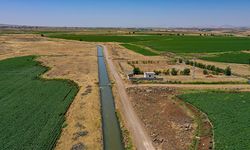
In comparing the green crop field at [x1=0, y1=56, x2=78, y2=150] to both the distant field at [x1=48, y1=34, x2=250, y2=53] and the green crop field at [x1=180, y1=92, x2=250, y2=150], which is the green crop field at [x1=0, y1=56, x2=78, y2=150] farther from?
the distant field at [x1=48, y1=34, x2=250, y2=53]

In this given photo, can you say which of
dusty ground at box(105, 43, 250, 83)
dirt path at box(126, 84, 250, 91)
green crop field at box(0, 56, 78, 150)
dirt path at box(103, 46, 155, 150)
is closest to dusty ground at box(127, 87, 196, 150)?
dirt path at box(103, 46, 155, 150)

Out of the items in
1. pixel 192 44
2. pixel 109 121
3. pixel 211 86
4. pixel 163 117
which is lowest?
pixel 109 121

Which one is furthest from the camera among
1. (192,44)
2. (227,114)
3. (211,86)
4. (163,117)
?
(192,44)

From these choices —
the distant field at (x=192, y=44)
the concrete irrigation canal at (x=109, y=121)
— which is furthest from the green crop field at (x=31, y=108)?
the distant field at (x=192, y=44)

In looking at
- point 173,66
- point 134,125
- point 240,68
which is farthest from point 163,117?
point 240,68

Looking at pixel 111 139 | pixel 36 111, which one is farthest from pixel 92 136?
pixel 36 111

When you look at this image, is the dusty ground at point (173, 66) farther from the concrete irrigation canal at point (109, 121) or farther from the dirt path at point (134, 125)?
the dirt path at point (134, 125)

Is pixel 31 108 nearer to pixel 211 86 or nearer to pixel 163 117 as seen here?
pixel 163 117
